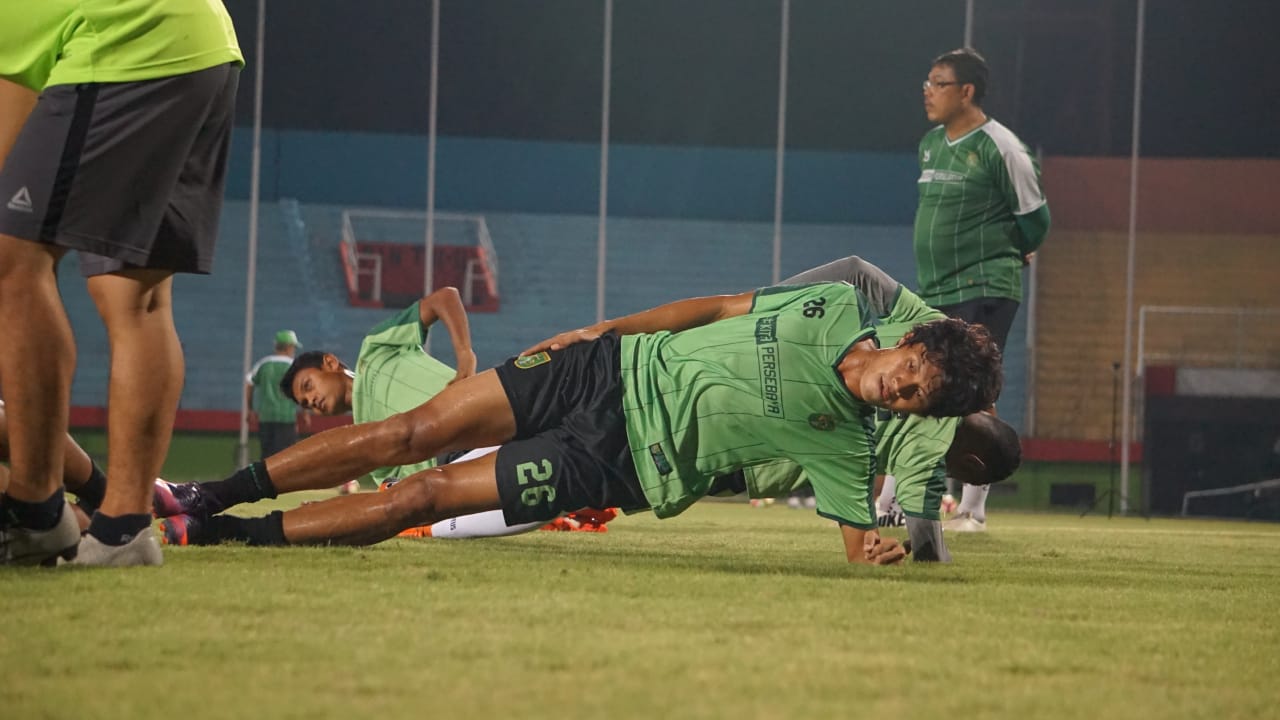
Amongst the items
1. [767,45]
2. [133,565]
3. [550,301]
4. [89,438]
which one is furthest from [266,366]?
[133,565]

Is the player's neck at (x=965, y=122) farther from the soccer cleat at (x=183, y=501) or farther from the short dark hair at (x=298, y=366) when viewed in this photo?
the soccer cleat at (x=183, y=501)

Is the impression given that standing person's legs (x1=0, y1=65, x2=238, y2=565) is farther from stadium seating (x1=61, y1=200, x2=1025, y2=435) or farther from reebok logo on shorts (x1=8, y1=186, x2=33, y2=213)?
stadium seating (x1=61, y1=200, x2=1025, y2=435)

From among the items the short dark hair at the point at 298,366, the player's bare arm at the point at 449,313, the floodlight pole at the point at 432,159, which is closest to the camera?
the player's bare arm at the point at 449,313

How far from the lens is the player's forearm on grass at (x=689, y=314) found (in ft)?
13.3

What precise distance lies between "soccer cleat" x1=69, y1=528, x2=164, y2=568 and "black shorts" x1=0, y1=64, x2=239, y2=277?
573 millimetres

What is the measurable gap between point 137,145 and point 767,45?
12.8m

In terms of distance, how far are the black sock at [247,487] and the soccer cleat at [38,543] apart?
2.33ft

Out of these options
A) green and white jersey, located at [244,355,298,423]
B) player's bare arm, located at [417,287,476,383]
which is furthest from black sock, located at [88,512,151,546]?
green and white jersey, located at [244,355,298,423]

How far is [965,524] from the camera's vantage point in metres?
6.65

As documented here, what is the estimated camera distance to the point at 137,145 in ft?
9.66

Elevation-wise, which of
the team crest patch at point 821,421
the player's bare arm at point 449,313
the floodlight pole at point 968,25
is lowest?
the team crest patch at point 821,421

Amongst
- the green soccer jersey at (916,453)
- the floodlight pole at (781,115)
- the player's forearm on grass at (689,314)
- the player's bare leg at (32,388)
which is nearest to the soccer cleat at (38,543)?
the player's bare leg at (32,388)

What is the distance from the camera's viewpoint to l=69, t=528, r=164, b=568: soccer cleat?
298 centimetres

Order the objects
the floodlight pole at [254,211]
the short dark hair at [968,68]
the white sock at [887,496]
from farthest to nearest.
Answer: the floodlight pole at [254,211] → the white sock at [887,496] → the short dark hair at [968,68]
